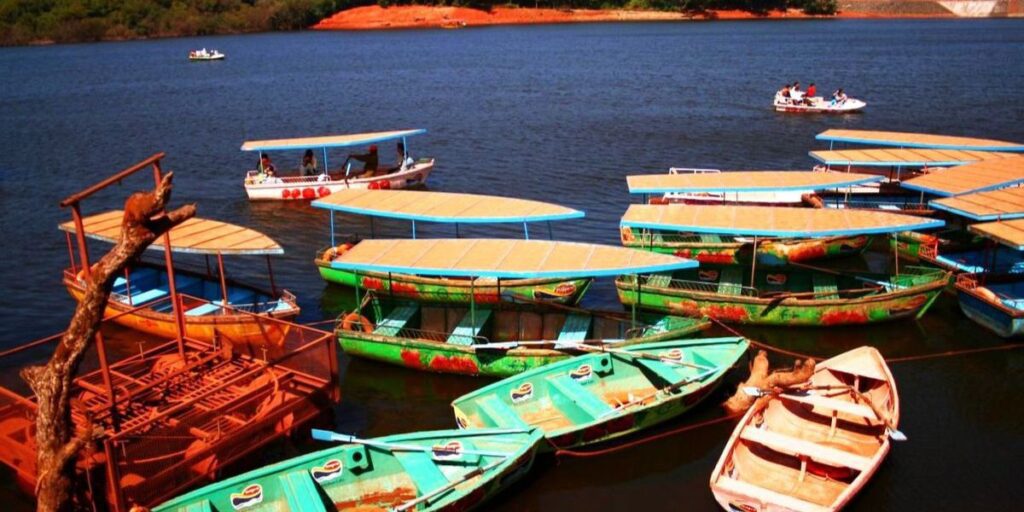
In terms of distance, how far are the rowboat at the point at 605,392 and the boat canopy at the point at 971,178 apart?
36.9 feet

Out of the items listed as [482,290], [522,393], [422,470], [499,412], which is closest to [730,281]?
[482,290]

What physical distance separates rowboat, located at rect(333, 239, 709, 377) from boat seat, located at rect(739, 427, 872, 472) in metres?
3.94

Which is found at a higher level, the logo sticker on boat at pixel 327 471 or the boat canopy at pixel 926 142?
the boat canopy at pixel 926 142

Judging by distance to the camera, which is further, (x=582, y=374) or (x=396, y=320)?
(x=396, y=320)

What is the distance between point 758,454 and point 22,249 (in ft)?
85.6

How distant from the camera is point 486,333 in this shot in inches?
775

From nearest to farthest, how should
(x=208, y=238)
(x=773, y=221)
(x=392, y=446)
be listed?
(x=392, y=446) → (x=208, y=238) → (x=773, y=221)

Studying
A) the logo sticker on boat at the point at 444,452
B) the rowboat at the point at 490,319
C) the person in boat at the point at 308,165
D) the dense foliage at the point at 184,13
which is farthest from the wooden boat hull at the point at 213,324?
the dense foliage at the point at 184,13

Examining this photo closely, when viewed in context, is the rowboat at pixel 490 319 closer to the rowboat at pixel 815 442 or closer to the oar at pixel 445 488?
the rowboat at pixel 815 442

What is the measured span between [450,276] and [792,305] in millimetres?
8483

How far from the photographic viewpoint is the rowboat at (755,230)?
20.4 meters

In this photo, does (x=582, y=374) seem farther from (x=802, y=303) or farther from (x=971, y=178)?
(x=971, y=178)

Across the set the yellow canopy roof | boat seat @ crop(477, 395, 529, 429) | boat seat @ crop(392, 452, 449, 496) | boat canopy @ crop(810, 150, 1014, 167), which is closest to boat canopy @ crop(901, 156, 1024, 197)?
boat canopy @ crop(810, 150, 1014, 167)

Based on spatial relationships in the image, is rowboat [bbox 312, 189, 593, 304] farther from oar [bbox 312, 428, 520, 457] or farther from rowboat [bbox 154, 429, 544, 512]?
oar [bbox 312, 428, 520, 457]
